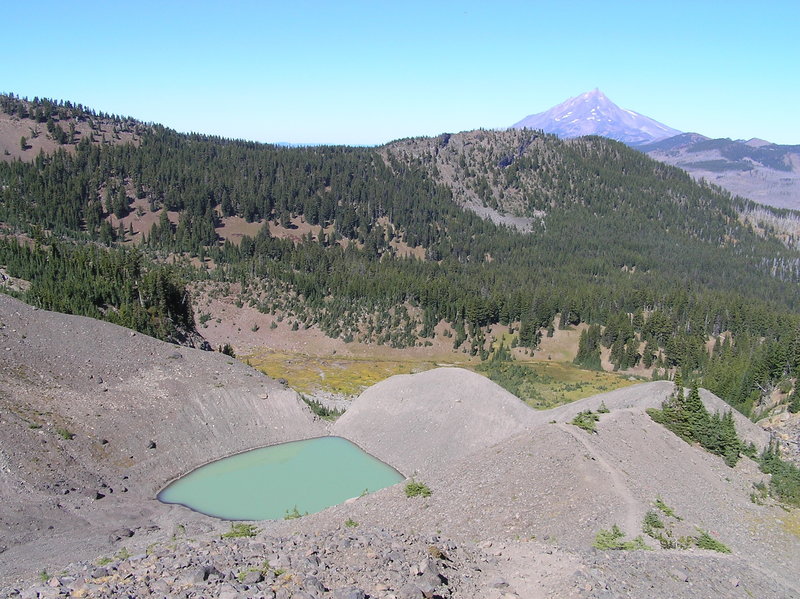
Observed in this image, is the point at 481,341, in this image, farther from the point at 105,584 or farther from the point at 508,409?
the point at 105,584

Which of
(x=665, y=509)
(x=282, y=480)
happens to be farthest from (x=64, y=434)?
(x=665, y=509)

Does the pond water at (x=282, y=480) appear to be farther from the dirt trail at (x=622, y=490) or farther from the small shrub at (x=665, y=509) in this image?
the small shrub at (x=665, y=509)

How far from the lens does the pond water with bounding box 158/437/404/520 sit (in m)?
44.2

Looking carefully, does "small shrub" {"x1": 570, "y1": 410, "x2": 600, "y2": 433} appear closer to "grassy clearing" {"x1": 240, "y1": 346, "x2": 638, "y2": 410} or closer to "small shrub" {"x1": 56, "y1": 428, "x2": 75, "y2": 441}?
"grassy clearing" {"x1": 240, "y1": 346, "x2": 638, "y2": 410}

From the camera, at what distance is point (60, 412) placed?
47.6 m

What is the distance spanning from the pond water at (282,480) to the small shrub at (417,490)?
9937 mm

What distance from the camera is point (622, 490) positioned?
110 feet

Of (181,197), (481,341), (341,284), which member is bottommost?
(481,341)

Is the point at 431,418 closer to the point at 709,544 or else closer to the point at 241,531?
the point at 241,531

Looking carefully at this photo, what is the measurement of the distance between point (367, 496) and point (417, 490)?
378 centimetres

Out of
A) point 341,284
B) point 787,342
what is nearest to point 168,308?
point 341,284

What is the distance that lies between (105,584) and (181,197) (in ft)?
613

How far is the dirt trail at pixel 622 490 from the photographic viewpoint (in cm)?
3023

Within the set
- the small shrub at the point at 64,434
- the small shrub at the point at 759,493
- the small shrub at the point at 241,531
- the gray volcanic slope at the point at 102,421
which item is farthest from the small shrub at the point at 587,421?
the small shrub at the point at 64,434
